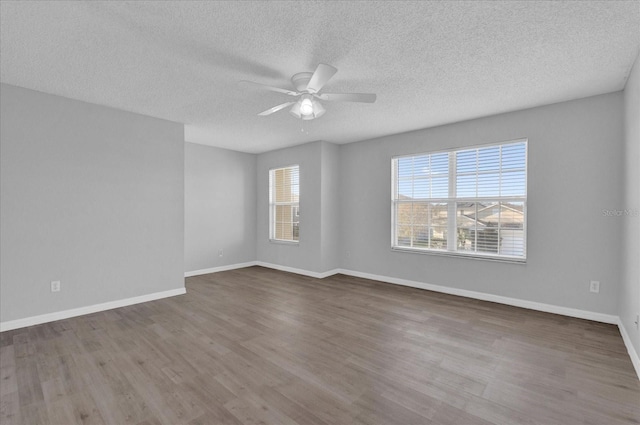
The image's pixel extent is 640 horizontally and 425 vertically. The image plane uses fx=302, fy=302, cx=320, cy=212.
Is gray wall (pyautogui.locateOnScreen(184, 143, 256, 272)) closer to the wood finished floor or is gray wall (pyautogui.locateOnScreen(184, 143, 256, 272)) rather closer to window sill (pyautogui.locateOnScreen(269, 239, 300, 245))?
window sill (pyautogui.locateOnScreen(269, 239, 300, 245))

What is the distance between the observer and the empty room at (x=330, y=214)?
2.02 meters

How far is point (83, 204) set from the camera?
12.0ft

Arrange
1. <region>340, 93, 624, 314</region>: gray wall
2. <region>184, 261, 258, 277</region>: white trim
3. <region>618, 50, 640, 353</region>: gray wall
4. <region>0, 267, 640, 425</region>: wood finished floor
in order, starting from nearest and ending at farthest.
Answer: <region>0, 267, 640, 425</region>: wood finished floor → <region>618, 50, 640, 353</region>: gray wall → <region>340, 93, 624, 314</region>: gray wall → <region>184, 261, 258, 277</region>: white trim

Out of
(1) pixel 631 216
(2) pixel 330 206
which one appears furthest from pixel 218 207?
(1) pixel 631 216

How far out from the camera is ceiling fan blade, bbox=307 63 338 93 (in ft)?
7.34

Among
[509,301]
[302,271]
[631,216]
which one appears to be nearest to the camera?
[631,216]

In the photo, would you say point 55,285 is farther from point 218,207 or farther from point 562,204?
point 562,204

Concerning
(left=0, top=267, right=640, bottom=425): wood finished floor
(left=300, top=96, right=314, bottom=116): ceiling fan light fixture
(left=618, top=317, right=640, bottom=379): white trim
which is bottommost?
(left=0, top=267, right=640, bottom=425): wood finished floor

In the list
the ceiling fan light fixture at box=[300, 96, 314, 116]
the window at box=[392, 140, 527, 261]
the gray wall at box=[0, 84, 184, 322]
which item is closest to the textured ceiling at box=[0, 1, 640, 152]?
the ceiling fan light fixture at box=[300, 96, 314, 116]

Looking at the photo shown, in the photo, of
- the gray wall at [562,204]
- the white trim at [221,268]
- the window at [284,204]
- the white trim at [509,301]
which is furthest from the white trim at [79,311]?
the gray wall at [562,204]

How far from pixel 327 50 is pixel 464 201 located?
310 centimetres

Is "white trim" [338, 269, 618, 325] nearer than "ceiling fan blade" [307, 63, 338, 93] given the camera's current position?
No

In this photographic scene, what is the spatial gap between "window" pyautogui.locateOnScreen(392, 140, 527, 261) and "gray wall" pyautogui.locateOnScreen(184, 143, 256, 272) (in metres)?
3.32

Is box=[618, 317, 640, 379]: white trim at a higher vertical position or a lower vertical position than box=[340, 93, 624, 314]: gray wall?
lower
